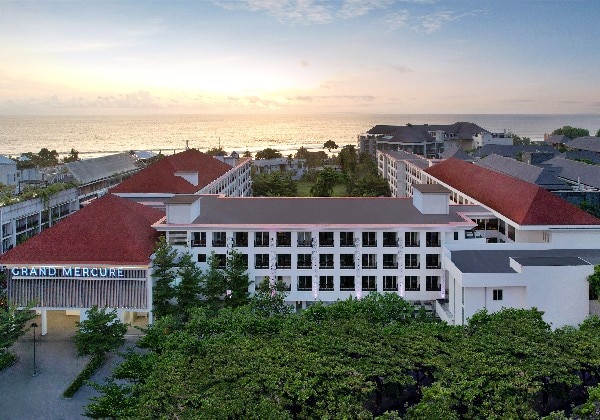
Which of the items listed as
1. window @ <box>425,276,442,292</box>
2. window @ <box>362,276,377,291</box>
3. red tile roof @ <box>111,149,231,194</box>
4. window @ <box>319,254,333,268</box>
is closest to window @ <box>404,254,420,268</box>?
window @ <box>425,276,442,292</box>

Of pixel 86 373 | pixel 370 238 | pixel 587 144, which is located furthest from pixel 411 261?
pixel 587 144

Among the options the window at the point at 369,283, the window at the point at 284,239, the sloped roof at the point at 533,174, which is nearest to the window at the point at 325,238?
the window at the point at 284,239

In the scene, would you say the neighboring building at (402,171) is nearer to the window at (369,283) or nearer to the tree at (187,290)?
the window at (369,283)

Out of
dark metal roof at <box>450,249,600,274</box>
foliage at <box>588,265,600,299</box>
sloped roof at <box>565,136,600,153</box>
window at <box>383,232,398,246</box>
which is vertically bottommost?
foliage at <box>588,265,600,299</box>

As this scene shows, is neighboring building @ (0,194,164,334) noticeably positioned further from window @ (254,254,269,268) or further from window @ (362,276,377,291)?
window @ (362,276,377,291)

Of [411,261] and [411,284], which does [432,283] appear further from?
[411,261]

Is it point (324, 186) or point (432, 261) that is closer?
point (432, 261)

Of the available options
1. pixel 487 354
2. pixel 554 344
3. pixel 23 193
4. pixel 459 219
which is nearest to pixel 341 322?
pixel 487 354
